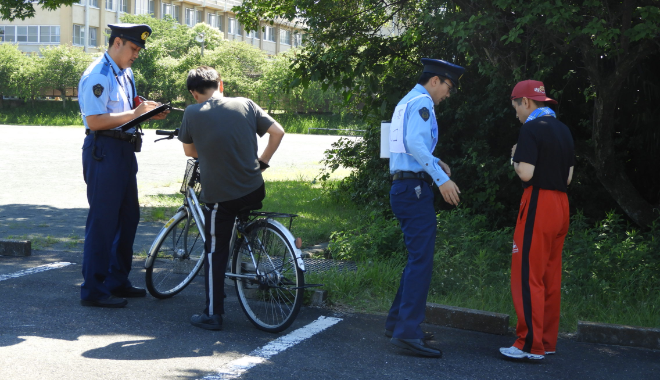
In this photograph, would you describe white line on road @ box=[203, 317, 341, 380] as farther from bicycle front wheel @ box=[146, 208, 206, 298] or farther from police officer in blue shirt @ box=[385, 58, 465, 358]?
bicycle front wheel @ box=[146, 208, 206, 298]

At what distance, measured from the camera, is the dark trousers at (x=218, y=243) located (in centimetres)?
489

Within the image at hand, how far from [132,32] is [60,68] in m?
49.7

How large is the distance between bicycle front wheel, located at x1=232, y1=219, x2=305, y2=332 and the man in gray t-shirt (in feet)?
0.50

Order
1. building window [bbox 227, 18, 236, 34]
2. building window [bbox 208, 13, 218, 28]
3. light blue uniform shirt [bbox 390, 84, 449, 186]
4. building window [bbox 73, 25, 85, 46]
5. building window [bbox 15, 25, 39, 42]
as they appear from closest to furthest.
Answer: light blue uniform shirt [bbox 390, 84, 449, 186], building window [bbox 73, 25, 85, 46], building window [bbox 15, 25, 39, 42], building window [bbox 208, 13, 218, 28], building window [bbox 227, 18, 236, 34]

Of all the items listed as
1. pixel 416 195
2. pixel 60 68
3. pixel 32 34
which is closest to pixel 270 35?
pixel 32 34

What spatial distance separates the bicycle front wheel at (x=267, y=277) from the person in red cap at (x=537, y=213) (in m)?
1.49

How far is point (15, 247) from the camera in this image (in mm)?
7211

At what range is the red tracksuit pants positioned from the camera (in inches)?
174

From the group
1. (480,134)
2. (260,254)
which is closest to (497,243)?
(480,134)

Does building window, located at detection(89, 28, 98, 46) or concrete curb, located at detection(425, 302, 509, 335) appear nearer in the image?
concrete curb, located at detection(425, 302, 509, 335)

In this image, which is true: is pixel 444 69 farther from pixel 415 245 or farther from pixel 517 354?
pixel 517 354

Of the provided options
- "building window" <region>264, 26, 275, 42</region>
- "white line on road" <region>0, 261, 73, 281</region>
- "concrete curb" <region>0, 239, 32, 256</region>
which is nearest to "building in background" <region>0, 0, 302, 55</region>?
"building window" <region>264, 26, 275, 42</region>

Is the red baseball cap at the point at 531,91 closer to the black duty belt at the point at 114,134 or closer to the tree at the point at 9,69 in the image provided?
the black duty belt at the point at 114,134

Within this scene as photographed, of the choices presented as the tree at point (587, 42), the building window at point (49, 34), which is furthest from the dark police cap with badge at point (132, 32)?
the building window at point (49, 34)
